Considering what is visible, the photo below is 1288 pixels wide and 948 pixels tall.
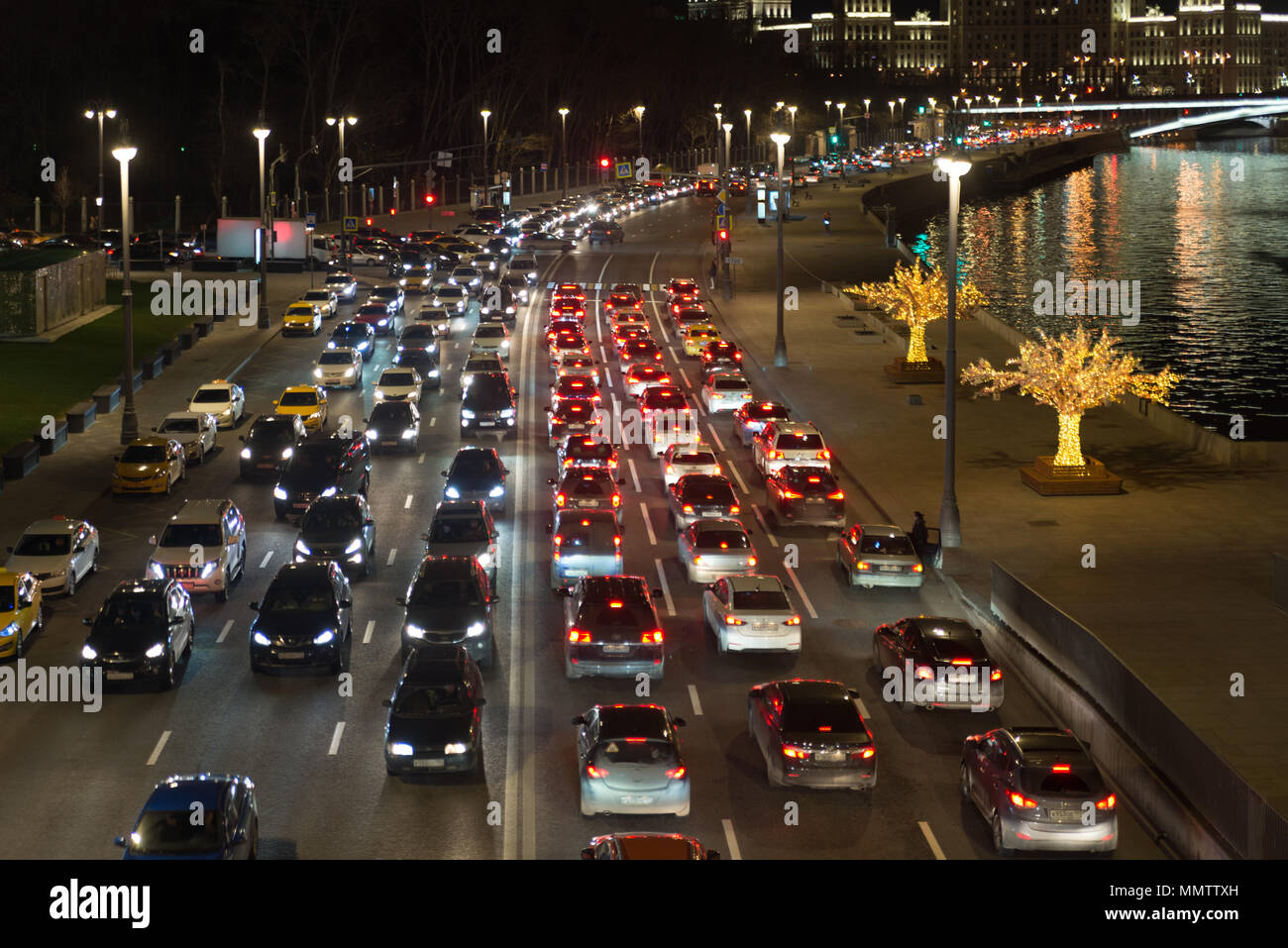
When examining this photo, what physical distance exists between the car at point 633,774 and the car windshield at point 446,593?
639 centimetres

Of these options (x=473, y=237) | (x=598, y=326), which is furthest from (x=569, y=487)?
(x=473, y=237)

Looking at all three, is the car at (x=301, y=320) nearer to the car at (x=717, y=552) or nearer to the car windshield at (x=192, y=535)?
the car windshield at (x=192, y=535)

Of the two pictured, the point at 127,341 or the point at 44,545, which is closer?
the point at 44,545

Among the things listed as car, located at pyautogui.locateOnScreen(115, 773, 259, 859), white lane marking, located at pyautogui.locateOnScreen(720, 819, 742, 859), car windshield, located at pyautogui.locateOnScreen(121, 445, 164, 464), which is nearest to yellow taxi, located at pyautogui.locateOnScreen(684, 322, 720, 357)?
car windshield, located at pyautogui.locateOnScreen(121, 445, 164, 464)

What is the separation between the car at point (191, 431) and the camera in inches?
1596

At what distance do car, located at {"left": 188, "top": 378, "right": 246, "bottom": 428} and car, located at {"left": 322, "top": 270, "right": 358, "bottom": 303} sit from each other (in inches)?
989

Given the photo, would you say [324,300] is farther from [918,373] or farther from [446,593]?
[446,593]

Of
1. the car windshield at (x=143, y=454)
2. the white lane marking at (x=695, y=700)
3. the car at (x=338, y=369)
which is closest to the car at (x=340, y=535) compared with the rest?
the car windshield at (x=143, y=454)

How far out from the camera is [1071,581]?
2967cm

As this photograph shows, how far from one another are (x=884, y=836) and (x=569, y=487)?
15.8m

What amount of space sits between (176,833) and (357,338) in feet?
135

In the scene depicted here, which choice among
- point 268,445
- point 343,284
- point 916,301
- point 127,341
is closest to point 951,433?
point 268,445

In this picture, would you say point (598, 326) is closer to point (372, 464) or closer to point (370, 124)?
point (372, 464)

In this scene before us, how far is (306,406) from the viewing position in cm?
4391
